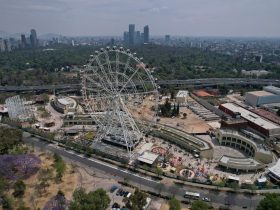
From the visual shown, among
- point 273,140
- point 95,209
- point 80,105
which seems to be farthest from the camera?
point 80,105

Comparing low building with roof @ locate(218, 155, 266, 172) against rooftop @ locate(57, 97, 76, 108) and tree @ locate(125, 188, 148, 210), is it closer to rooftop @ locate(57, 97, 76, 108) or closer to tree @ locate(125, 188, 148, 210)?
tree @ locate(125, 188, 148, 210)

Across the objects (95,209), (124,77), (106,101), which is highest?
(124,77)

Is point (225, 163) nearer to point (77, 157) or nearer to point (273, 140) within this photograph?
point (273, 140)

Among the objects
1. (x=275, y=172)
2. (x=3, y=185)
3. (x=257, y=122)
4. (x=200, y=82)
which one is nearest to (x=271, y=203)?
(x=275, y=172)

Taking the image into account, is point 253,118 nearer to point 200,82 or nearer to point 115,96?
point 115,96

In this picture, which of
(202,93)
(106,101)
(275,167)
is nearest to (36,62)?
(202,93)

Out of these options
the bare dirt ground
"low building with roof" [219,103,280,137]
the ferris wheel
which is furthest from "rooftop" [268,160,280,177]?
the ferris wheel
